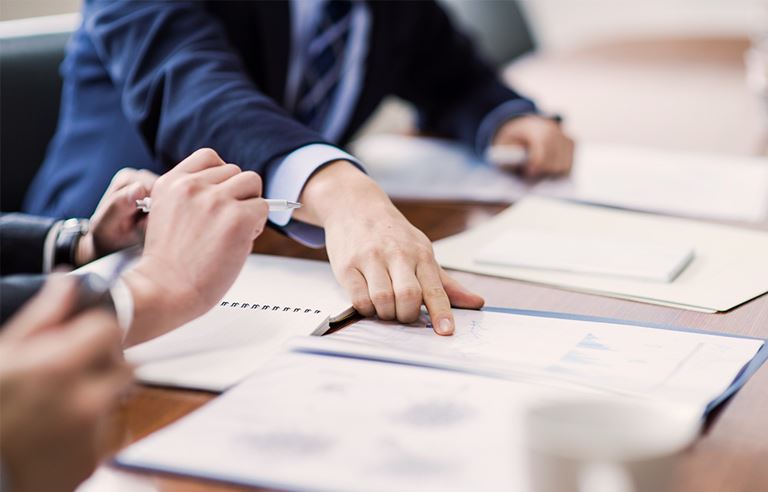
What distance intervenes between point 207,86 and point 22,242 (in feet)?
0.86

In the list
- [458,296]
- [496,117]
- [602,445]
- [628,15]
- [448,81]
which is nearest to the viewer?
[602,445]

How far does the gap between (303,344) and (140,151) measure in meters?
0.50

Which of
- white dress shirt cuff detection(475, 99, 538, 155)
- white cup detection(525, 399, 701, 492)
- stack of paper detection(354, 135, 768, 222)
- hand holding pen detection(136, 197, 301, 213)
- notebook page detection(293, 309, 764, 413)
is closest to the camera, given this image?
white cup detection(525, 399, 701, 492)

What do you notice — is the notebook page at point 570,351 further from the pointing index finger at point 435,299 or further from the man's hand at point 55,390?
the man's hand at point 55,390

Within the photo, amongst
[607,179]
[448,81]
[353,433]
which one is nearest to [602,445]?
[353,433]

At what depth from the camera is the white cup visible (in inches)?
13.6

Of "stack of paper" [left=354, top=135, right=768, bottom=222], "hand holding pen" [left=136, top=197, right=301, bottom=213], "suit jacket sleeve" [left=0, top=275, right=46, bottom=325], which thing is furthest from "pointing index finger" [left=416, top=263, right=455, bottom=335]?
"stack of paper" [left=354, top=135, right=768, bottom=222]

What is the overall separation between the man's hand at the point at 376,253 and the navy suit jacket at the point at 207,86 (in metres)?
0.06

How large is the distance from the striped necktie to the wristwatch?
0.48 meters

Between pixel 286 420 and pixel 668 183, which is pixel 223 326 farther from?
pixel 668 183

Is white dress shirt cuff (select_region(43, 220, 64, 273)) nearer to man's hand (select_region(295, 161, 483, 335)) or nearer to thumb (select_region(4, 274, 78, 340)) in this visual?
man's hand (select_region(295, 161, 483, 335))

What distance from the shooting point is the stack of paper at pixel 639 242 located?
786 mm

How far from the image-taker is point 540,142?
1.30 metres

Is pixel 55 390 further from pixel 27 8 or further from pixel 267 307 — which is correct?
pixel 27 8
